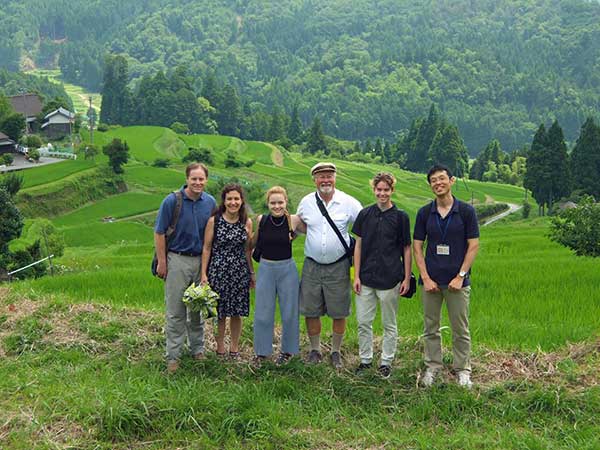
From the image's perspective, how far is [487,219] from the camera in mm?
55281

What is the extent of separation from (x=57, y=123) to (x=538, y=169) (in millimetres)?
48522

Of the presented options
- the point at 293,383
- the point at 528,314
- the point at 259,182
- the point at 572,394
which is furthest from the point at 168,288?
the point at 259,182

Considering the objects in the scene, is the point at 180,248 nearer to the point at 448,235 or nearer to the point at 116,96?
the point at 448,235

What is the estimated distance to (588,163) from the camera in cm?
4819

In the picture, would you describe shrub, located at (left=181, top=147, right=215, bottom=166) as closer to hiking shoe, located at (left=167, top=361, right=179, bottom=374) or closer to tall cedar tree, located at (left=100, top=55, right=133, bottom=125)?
tall cedar tree, located at (left=100, top=55, right=133, bottom=125)

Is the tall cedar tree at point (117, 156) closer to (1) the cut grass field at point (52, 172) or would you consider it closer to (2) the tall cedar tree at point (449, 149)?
(1) the cut grass field at point (52, 172)

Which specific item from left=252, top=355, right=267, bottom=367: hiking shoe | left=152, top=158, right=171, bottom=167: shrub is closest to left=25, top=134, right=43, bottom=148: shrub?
left=152, top=158, right=171, bottom=167: shrub

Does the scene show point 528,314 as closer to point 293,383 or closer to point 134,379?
point 293,383

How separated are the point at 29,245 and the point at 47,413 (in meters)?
17.9

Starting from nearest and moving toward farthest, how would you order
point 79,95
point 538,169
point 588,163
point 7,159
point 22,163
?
point 588,163 < point 538,169 < point 7,159 < point 22,163 < point 79,95

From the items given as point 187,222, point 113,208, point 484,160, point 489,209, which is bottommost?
point 489,209

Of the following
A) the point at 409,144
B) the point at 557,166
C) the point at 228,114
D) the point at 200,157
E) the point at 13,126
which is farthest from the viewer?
the point at 228,114

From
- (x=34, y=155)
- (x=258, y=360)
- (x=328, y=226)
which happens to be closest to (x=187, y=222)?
(x=328, y=226)

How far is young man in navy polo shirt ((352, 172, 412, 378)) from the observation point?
21.6 feet
